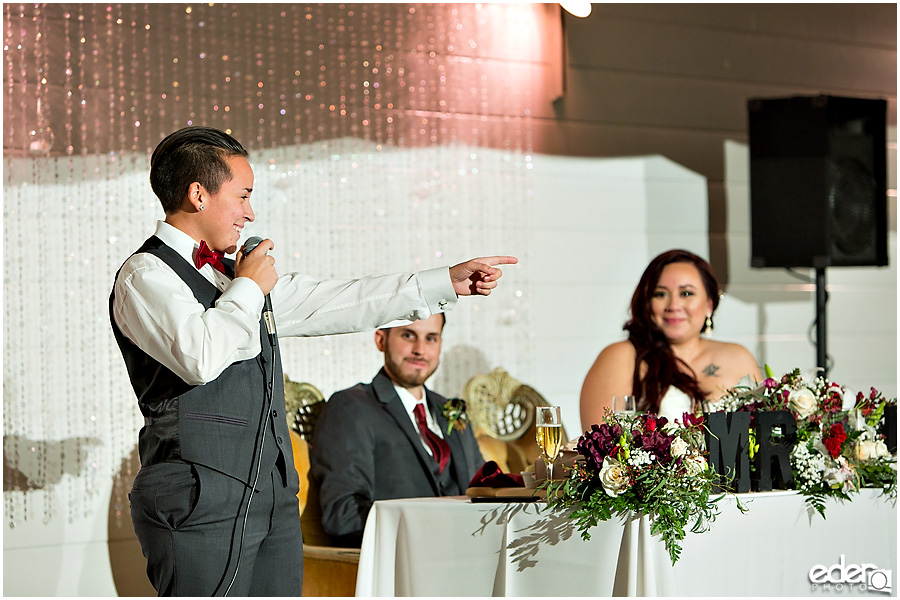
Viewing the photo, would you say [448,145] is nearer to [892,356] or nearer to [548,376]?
[548,376]

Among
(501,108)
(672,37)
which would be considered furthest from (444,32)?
(672,37)

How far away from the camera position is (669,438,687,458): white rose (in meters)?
2.61

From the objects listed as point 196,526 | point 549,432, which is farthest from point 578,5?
point 196,526

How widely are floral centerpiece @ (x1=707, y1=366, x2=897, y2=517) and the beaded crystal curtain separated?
1943 millimetres

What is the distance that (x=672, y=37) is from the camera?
540 centimetres

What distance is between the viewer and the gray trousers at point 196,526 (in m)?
2.25

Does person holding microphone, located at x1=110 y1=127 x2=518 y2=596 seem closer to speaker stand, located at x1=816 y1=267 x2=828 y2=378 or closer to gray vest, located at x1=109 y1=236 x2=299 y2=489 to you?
gray vest, located at x1=109 y1=236 x2=299 y2=489

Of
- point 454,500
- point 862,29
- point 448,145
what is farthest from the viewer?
point 862,29

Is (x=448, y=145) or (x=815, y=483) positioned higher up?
(x=448, y=145)

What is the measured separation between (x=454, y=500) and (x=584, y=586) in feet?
1.48

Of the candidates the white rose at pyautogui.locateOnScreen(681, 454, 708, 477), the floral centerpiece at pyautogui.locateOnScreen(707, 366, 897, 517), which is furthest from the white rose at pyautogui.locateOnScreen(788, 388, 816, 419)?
the white rose at pyautogui.locateOnScreen(681, 454, 708, 477)

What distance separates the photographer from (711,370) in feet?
13.4

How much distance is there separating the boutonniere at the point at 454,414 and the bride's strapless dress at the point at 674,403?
76 cm

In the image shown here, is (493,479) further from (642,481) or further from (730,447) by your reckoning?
(730,447)
